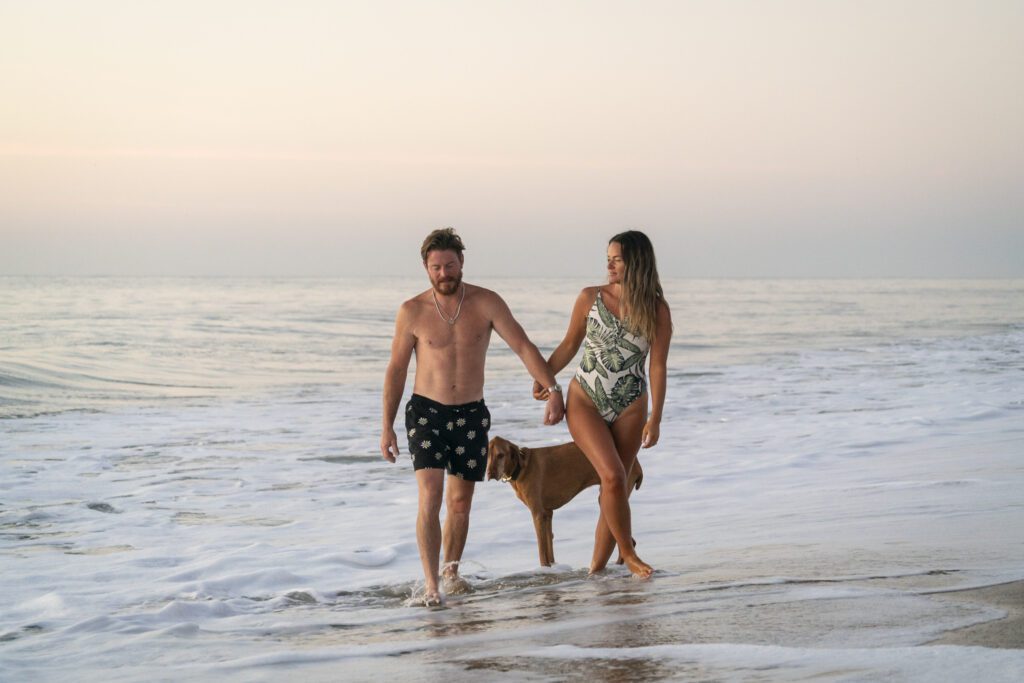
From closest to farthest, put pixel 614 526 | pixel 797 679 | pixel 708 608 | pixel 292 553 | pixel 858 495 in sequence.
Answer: pixel 797 679, pixel 708 608, pixel 614 526, pixel 292 553, pixel 858 495

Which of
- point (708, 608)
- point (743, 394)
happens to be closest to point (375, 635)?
point (708, 608)

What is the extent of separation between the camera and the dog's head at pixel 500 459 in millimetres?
5992

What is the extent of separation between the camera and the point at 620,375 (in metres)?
5.86

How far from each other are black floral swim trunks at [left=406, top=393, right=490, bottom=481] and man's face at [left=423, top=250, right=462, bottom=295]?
589 mm

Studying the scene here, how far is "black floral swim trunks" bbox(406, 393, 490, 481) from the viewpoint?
5641mm

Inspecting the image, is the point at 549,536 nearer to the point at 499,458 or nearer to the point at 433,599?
the point at 499,458

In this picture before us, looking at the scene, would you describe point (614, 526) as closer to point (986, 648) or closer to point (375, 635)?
point (375, 635)

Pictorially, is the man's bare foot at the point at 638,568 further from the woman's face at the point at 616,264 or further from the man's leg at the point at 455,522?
the woman's face at the point at 616,264

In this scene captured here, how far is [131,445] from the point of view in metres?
12.2

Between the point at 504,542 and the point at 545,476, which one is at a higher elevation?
the point at 545,476

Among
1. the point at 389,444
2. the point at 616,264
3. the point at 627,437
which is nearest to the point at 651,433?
the point at 627,437

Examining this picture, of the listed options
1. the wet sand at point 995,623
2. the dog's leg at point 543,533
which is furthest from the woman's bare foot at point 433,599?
the wet sand at point 995,623

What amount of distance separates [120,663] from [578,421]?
2.55 meters

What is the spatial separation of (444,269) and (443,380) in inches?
22.5
